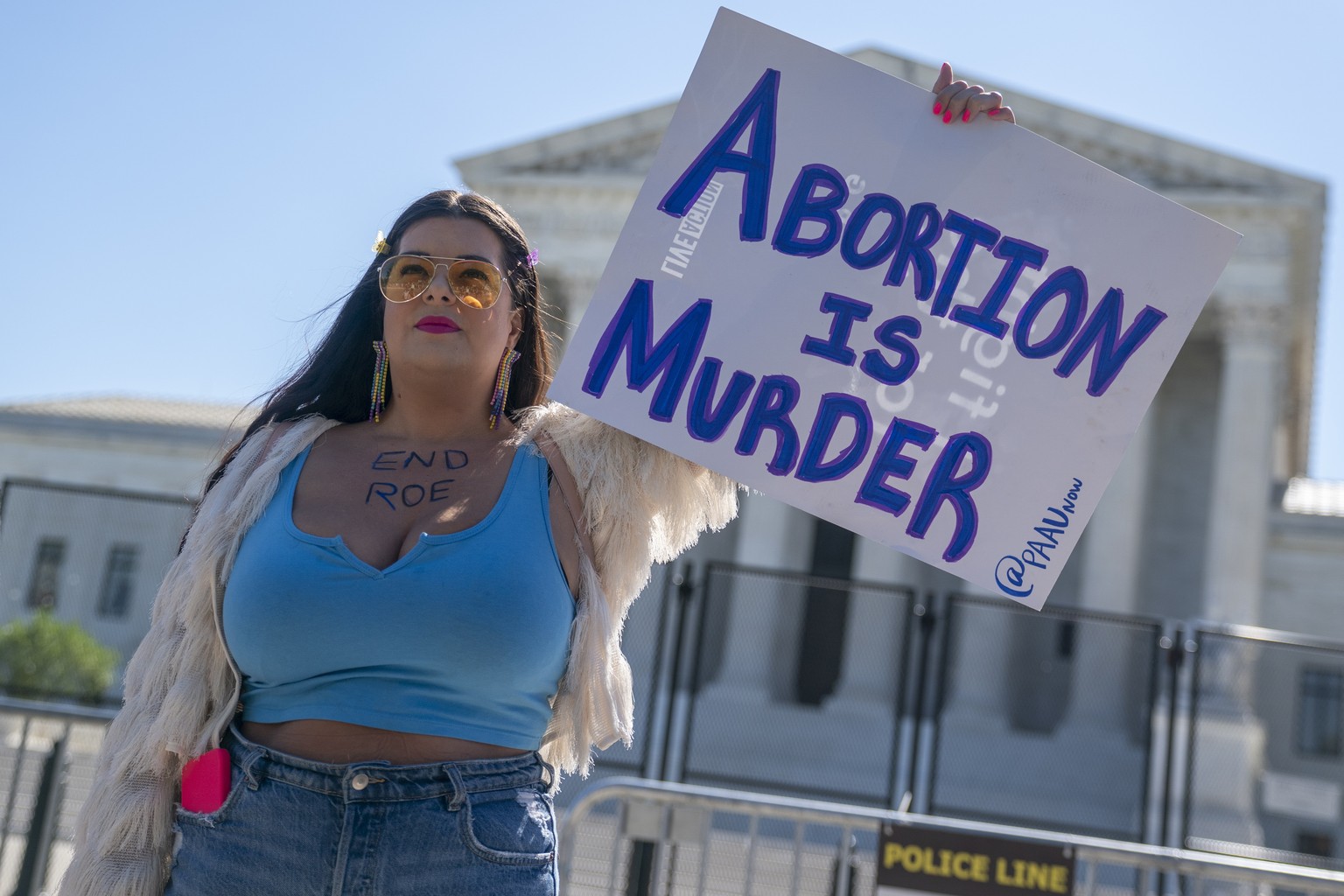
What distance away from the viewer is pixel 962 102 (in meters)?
2.58

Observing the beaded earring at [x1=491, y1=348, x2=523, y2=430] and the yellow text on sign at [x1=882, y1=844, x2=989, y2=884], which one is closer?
the beaded earring at [x1=491, y1=348, x2=523, y2=430]

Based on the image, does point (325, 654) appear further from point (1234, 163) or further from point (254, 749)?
point (1234, 163)

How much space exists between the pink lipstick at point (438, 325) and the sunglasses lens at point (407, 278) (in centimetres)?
5

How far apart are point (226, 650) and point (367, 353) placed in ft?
2.16

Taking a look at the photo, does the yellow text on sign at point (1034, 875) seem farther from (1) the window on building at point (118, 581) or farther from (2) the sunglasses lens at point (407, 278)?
(1) the window on building at point (118, 581)

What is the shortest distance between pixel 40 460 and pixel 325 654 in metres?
34.8

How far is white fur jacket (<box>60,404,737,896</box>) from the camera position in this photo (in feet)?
6.88

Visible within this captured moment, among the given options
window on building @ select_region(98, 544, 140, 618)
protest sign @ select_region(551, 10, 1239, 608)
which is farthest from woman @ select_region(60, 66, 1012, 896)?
window on building @ select_region(98, 544, 140, 618)

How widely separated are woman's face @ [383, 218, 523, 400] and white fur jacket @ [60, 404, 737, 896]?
0.17 metres

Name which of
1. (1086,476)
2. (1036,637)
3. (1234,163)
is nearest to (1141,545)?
(1036,637)

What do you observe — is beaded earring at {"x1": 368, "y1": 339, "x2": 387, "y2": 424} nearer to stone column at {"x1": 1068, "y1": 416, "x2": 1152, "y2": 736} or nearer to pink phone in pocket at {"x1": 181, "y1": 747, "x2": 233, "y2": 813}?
pink phone in pocket at {"x1": 181, "y1": 747, "x2": 233, "y2": 813}

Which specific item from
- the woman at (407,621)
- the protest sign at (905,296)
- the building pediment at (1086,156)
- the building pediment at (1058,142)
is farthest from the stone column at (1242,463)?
the woman at (407,621)

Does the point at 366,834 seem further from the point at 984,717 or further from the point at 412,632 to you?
the point at 984,717

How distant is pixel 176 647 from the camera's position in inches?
86.7
